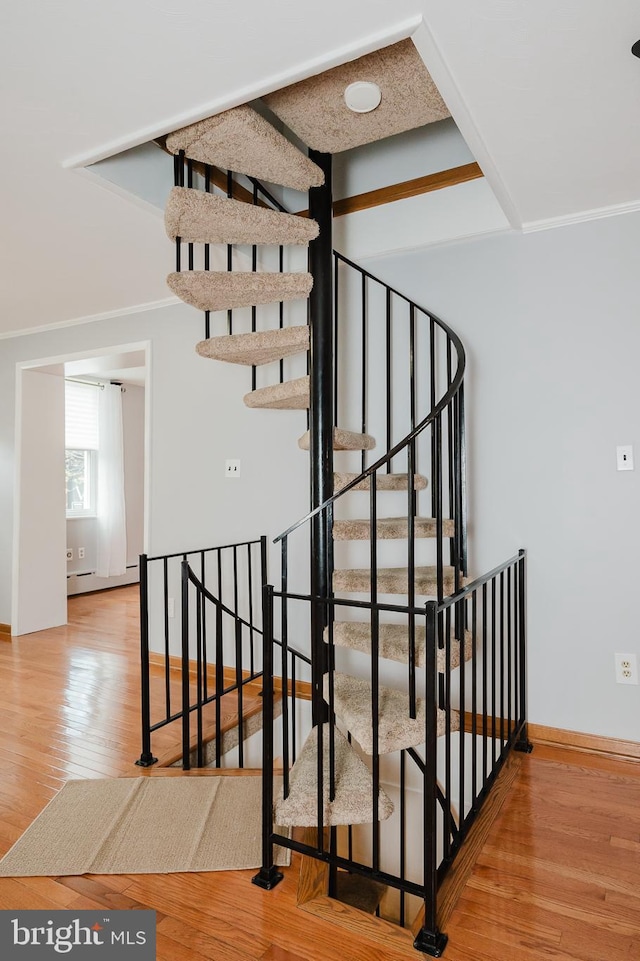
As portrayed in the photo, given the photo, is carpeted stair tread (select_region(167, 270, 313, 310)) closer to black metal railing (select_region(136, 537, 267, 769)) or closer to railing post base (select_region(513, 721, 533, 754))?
black metal railing (select_region(136, 537, 267, 769))

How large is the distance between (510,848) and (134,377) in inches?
222

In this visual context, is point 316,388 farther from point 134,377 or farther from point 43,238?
point 134,377

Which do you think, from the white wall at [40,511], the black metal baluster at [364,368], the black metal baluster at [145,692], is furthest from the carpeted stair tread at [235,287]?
the white wall at [40,511]

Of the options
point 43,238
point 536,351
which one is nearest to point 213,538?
point 43,238

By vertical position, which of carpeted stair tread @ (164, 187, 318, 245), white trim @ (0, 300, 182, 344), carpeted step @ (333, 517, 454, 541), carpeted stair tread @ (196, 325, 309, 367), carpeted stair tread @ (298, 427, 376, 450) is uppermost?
white trim @ (0, 300, 182, 344)

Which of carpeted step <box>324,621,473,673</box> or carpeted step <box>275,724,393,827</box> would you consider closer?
carpeted step <box>275,724,393,827</box>

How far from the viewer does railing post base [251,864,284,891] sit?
1822 mm

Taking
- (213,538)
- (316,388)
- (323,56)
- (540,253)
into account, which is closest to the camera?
(323,56)

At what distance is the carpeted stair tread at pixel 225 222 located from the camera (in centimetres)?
219

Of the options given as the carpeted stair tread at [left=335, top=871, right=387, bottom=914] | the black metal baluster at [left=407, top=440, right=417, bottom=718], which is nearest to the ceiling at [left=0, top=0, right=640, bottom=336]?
Result: the black metal baluster at [left=407, top=440, right=417, bottom=718]

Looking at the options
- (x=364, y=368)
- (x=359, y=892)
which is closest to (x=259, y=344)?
(x=364, y=368)

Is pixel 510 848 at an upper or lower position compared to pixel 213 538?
lower

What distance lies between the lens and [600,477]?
2676 millimetres

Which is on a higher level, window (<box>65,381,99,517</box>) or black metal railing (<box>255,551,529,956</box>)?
window (<box>65,381,99,517</box>)
